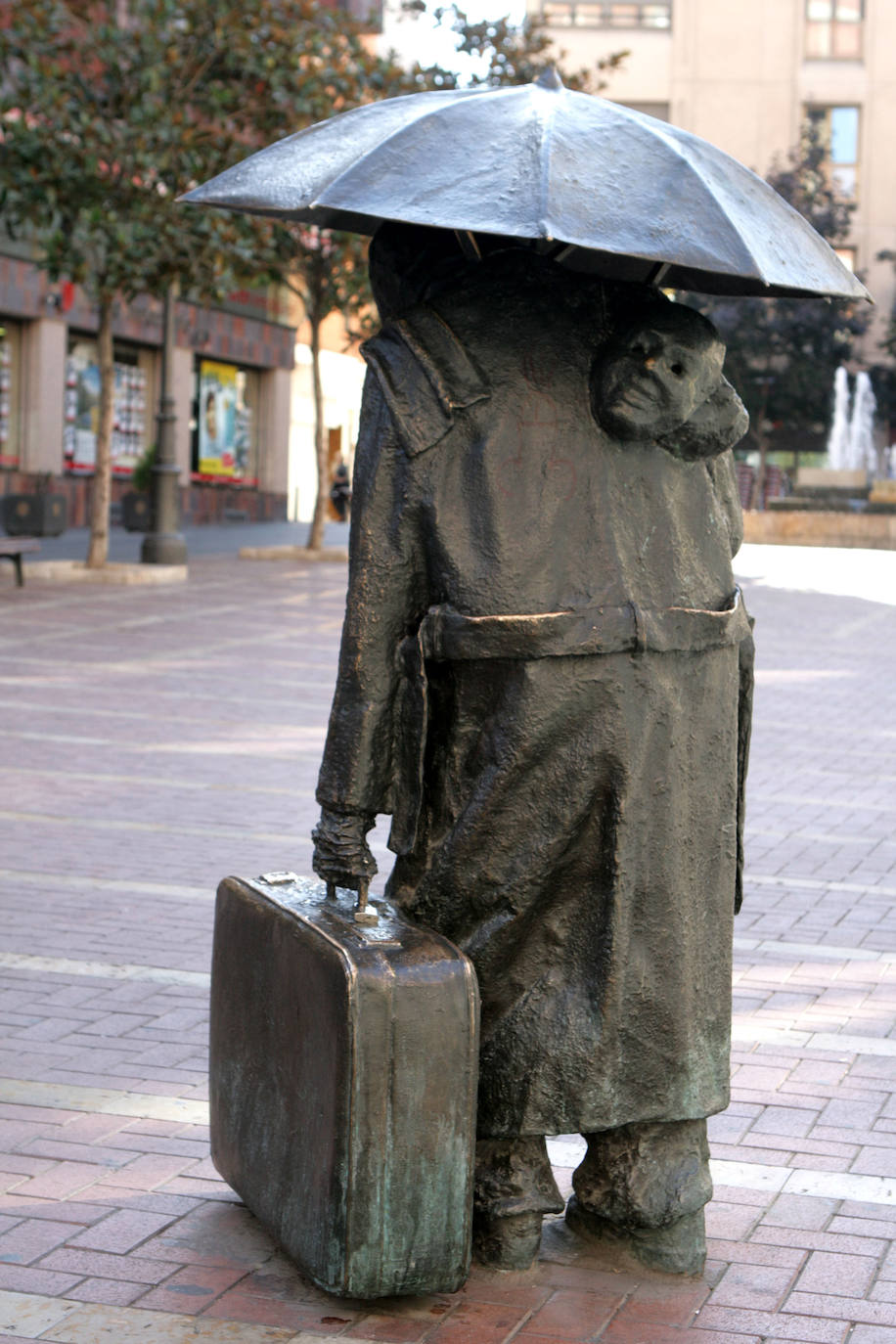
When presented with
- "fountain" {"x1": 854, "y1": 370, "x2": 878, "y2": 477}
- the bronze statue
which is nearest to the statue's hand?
the bronze statue

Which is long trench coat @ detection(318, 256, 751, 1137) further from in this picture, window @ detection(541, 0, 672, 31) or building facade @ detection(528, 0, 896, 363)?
window @ detection(541, 0, 672, 31)

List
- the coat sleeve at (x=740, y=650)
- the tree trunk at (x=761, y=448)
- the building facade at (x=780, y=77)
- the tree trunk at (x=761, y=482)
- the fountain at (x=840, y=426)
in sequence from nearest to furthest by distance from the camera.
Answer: the coat sleeve at (x=740, y=650), the tree trunk at (x=761, y=482), the tree trunk at (x=761, y=448), the fountain at (x=840, y=426), the building facade at (x=780, y=77)

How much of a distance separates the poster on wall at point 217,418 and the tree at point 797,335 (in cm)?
1614

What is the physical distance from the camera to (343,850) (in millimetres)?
3238

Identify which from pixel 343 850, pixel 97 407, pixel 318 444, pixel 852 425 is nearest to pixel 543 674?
pixel 343 850

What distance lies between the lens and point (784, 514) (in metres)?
35.7

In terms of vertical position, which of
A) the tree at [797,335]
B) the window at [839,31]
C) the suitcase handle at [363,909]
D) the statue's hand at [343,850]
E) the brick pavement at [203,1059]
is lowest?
the brick pavement at [203,1059]

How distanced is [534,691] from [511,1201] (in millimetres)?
942

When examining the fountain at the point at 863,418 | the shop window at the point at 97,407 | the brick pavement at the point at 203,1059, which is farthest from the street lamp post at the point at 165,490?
the fountain at the point at 863,418

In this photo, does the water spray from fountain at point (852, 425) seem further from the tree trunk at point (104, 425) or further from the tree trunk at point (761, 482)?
the tree trunk at point (104, 425)

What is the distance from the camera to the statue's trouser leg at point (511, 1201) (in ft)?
10.9

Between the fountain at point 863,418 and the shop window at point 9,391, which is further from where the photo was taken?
the fountain at point 863,418

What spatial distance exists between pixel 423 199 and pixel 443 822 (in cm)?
→ 109

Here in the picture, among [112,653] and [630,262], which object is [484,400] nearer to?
[630,262]
